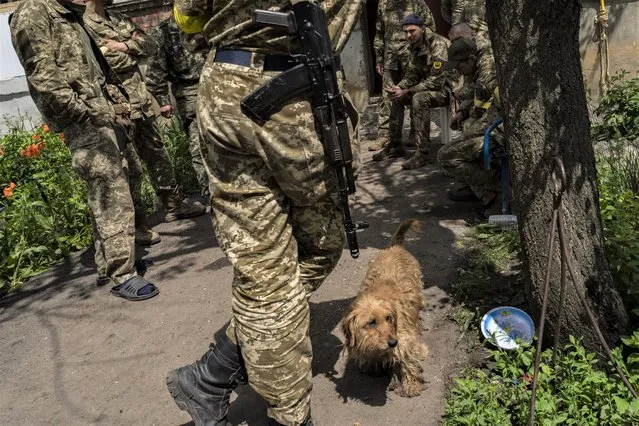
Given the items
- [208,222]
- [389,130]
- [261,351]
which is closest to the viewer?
[261,351]

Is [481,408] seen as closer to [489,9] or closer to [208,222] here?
[489,9]

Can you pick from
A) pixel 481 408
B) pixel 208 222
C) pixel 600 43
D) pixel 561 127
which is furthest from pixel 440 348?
A: pixel 600 43

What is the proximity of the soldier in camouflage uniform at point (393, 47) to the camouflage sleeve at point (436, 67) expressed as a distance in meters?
0.51

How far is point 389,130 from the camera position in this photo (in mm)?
6988

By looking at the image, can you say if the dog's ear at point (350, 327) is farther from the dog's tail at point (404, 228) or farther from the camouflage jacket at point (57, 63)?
the camouflage jacket at point (57, 63)

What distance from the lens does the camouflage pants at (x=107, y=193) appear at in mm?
4031

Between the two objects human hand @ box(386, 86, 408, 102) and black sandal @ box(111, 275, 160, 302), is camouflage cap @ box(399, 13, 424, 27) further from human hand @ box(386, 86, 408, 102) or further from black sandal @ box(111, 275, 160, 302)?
black sandal @ box(111, 275, 160, 302)

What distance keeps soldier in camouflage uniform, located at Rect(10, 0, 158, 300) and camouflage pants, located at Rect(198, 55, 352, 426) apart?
2.13m

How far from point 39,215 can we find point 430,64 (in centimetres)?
464

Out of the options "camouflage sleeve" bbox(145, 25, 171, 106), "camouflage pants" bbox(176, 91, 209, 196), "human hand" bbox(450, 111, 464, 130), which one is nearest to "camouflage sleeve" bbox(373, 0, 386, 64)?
"human hand" bbox(450, 111, 464, 130)

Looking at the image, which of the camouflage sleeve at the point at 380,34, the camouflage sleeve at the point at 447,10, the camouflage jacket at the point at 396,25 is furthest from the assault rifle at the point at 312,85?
the camouflage sleeve at the point at 447,10

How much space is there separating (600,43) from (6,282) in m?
7.10

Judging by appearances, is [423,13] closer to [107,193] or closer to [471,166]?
[471,166]

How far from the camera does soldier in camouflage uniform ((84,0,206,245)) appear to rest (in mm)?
5051
